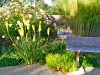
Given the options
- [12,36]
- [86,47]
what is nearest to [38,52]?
[86,47]

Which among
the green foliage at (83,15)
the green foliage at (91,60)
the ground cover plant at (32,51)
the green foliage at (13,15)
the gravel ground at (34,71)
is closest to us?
the gravel ground at (34,71)

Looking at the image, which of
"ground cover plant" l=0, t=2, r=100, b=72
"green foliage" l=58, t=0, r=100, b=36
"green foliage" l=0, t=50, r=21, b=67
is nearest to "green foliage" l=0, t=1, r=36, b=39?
"ground cover plant" l=0, t=2, r=100, b=72

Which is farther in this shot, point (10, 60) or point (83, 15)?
point (83, 15)

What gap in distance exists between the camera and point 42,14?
8578mm

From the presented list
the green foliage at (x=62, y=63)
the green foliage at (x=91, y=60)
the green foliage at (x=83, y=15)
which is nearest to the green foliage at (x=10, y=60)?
the green foliage at (x=62, y=63)

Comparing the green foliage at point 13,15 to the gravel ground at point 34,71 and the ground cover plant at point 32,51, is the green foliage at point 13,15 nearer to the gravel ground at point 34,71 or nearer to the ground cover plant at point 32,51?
the ground cover plant at point 32,51

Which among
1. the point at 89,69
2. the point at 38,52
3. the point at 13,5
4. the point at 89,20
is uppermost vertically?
the point at 13,5

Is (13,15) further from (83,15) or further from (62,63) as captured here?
(62,63)

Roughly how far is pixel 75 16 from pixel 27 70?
10.7ft

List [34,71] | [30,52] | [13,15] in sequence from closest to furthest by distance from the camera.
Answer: [34,71] → [30,52] → [13,15]

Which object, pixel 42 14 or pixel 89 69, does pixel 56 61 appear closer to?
pixel 89 69

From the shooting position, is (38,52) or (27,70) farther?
(38,52)

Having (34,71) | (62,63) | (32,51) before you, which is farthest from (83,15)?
(34,71)

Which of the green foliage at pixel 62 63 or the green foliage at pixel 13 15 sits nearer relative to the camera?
the green foliage at pixel 62 63
